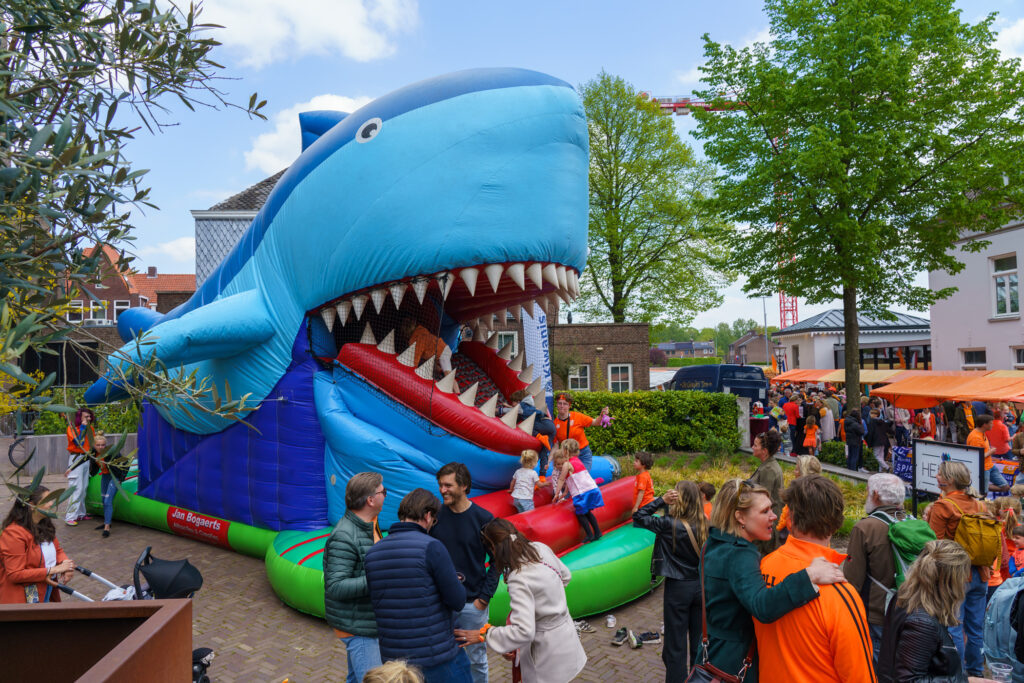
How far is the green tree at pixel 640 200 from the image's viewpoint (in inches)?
900

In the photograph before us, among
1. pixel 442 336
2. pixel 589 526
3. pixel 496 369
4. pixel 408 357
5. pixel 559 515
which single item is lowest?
pixel 589 526

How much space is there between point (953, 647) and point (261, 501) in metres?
5.52

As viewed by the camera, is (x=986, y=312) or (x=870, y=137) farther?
(x=986, y=312)

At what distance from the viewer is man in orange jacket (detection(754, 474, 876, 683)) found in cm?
220

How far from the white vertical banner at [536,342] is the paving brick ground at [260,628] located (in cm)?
277

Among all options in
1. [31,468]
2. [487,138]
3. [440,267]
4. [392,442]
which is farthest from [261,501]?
[31,468]

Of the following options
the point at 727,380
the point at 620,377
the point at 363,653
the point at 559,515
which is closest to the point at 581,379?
the point at 620,377

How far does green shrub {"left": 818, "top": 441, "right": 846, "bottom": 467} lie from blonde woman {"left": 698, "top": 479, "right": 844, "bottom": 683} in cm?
1064

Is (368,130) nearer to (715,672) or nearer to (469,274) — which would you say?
(469,274)

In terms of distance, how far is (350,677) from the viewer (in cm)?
334

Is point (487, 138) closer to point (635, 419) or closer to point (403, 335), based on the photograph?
point (403, 335)

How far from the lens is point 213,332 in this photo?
575 cm

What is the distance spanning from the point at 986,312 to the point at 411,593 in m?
20.3

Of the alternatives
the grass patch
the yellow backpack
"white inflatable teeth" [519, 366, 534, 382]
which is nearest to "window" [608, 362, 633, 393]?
the grass patch
